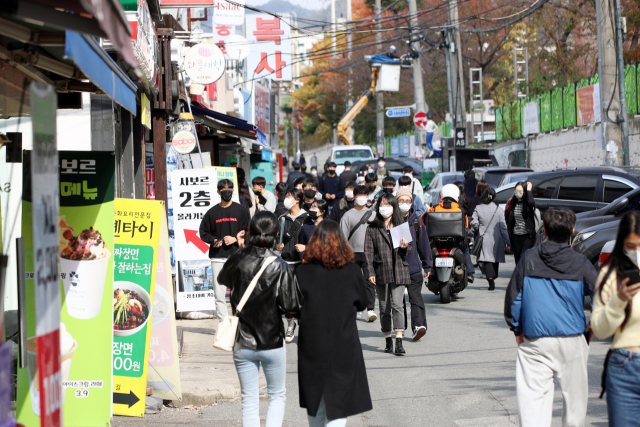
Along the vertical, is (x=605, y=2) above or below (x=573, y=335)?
above

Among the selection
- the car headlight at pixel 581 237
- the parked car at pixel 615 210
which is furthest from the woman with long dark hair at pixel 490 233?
the car headlight at pixel 581 237

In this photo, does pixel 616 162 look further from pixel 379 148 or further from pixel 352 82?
pixel 352 82

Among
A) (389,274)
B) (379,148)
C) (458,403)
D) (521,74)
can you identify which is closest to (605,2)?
(389,274)

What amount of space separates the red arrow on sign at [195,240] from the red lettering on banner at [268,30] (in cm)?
2414

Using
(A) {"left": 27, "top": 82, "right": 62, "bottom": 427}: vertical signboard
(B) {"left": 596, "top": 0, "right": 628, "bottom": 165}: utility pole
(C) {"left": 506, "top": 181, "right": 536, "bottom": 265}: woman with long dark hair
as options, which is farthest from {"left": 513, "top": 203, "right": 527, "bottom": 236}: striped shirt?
(A) {"left": 27, "top": 82, "right": 62, "bottom": 427}: vertical signboard

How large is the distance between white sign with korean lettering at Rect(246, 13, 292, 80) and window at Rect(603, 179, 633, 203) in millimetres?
21192

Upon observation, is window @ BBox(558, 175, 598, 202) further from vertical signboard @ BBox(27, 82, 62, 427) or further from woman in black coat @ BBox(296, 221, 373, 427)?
vertical signboard @ BBox(27, 82, 62, 427)

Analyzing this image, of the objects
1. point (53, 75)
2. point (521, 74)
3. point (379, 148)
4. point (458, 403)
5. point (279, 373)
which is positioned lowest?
point (458, 403)

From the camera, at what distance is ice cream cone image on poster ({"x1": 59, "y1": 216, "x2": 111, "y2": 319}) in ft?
16.9

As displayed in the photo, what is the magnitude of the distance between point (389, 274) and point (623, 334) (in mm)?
4591

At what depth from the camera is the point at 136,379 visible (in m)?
6.19

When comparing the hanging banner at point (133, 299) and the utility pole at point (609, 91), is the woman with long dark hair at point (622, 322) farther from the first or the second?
the utility pole at point (609, 91)

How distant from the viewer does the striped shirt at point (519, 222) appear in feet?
41.4

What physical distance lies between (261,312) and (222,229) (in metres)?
4.98
